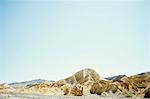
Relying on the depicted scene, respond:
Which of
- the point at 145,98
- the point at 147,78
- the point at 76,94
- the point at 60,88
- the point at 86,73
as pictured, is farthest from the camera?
the point at 86,73

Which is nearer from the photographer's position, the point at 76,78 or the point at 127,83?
the point at 127,83

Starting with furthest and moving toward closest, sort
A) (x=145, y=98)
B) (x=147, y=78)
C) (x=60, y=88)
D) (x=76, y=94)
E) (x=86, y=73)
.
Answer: (x=86, y=73) < (x=60, y=88) < (x=147, y=78) < (x=76, y=94) < (x=145, y=98)

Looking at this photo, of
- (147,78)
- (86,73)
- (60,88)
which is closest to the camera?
(147,78)

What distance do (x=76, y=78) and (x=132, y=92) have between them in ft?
116

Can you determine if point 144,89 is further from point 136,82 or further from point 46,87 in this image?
point 46,87

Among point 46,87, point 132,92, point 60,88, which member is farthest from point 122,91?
point 46,87

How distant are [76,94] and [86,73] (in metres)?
29.7

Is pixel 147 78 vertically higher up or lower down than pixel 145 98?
A: higher up

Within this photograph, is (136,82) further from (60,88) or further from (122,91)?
(60,88)

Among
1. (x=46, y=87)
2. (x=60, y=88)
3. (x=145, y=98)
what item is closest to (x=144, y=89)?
(x=145, y=98)

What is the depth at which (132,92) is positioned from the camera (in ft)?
259

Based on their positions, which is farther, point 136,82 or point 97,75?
point 97,75

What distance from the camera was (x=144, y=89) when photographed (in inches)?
3049

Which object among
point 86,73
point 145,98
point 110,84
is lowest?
point 145,98
